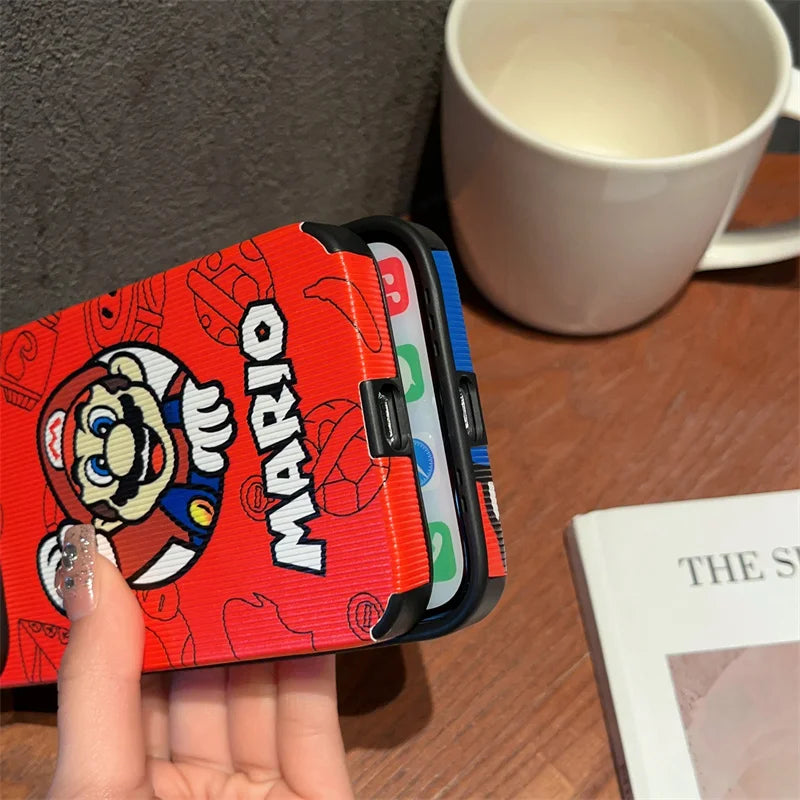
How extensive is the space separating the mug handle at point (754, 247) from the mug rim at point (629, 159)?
0.22 ft

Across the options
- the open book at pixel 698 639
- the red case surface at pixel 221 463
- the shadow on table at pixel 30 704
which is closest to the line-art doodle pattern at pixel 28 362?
the red case surface at pixel 221 463

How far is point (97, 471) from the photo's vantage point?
31 centimetres

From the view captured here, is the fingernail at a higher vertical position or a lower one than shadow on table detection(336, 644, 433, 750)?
higher

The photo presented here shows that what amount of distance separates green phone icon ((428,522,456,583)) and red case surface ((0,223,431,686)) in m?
0.01

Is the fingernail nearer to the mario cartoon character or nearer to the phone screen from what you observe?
the mario cartoon character

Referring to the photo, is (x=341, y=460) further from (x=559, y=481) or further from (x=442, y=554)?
(x=559, y=481)

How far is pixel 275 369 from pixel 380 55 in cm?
18

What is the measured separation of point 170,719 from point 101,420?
130 millimetres

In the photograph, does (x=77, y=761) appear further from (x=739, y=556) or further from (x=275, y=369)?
(x=739, y=556)

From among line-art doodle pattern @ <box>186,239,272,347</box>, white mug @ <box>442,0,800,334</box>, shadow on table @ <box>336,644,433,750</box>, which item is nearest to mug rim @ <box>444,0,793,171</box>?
white mug @ <box>442,0,800,334</box>

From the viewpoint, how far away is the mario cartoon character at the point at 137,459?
282 mm

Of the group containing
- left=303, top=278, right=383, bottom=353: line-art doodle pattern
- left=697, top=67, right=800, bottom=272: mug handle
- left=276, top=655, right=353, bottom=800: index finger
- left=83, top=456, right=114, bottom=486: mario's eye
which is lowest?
left=276, top=655, right=353, bottom=800: index finger

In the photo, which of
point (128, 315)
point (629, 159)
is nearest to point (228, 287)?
point (128, 315)

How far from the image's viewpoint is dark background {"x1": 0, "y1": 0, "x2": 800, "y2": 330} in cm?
31
